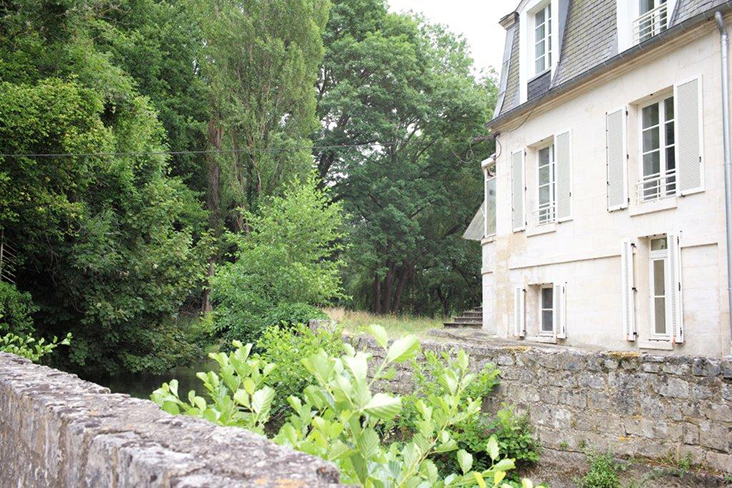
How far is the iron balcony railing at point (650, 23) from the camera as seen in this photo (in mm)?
10705

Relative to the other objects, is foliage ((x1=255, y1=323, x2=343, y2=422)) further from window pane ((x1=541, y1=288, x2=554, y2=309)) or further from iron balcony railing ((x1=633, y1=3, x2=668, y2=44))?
iron balcony railing ((x1=633, y1=3, x2=668, y2=44))

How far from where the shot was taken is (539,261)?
13.4m

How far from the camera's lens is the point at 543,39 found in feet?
45.2

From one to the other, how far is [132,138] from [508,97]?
10143mm

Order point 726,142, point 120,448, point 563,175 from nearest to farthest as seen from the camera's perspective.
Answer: point 120,448 → point 726,142 → point 563,175

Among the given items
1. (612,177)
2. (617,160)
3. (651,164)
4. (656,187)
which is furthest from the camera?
(612,177)

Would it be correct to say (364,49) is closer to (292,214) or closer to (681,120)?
(292,214)

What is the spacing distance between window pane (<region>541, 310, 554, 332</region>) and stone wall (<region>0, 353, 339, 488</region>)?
11.3 m

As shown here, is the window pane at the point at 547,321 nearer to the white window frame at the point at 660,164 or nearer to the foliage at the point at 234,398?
the white window frame at the point at 660,164

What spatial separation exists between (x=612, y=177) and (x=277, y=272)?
792 cm

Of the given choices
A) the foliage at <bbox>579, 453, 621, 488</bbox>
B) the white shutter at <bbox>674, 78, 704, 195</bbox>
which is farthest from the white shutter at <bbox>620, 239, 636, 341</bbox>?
the foliage at <bbox>579, 453, 621, 488</bbox>

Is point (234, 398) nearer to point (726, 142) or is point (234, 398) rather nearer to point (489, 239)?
point (726, 142)

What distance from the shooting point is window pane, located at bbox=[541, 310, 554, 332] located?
13.4 m

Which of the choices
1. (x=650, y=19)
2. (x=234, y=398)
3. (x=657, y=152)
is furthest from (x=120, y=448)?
(x=650, y=19)
